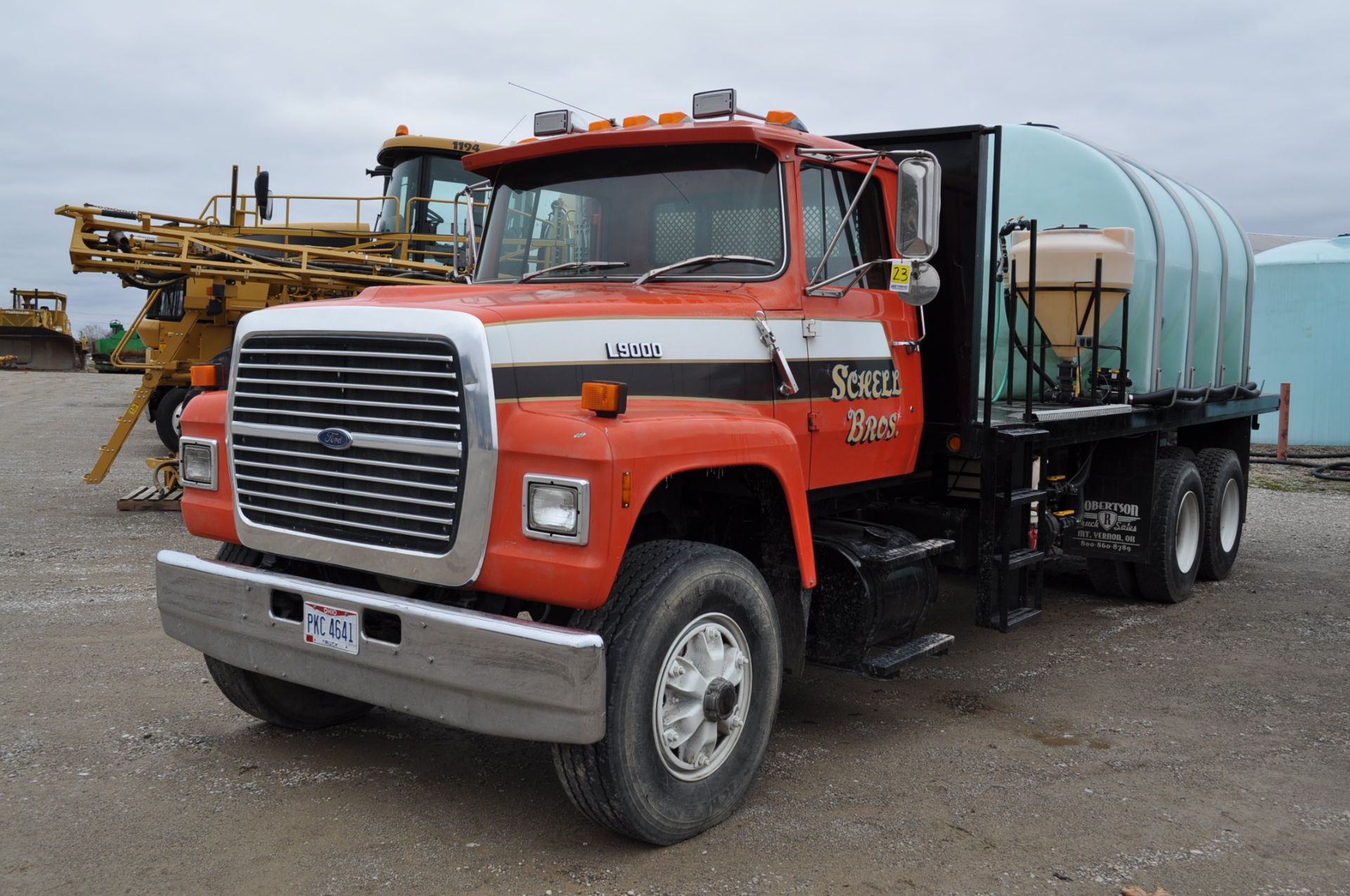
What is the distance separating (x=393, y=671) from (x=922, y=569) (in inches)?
103

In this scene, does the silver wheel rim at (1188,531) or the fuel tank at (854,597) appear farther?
the silver wheel rim at (1188,531)

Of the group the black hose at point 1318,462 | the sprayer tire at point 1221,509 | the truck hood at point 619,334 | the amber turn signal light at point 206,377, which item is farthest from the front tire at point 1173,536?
the black hose at point 1318,462

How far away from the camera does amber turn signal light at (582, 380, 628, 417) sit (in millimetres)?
3678

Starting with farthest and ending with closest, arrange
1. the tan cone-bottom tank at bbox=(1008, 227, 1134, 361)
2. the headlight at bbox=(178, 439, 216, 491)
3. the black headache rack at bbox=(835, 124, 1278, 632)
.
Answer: the tan cone-bottom tank at bbox=(1008, 227, 1134, 361)
the black headache rack at bbox=(835, 124, 1278, 632)
the headlight at bbox=(178, 439, 216, 491)

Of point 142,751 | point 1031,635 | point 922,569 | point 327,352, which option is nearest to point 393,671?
point 327,352

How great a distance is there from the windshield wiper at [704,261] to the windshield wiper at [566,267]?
18 centimetres

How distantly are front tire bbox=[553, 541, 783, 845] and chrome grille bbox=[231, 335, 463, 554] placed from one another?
0.68m

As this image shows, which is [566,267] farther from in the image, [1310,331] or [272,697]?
[1310,331]

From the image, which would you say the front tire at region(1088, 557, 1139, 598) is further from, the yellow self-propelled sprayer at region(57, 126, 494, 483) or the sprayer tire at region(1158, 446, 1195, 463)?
the yellow self-propelled sprayer at region(57, 126, 494, 483)

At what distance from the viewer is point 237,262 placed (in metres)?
Answer: 12.1

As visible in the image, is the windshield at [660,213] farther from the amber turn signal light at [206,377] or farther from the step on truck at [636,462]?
the amber turn signal light at [206,377]

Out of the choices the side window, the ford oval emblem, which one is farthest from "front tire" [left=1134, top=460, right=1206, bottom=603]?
the ford oval emblem

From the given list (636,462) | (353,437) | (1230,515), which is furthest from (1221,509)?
(353,437)

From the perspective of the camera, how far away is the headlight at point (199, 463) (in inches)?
178
